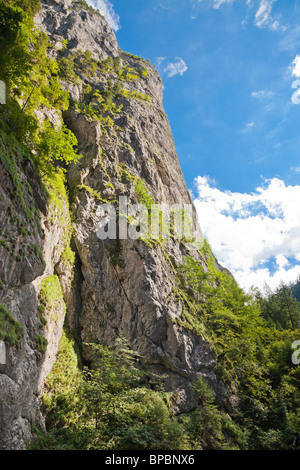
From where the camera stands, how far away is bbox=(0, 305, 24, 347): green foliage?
750 cm

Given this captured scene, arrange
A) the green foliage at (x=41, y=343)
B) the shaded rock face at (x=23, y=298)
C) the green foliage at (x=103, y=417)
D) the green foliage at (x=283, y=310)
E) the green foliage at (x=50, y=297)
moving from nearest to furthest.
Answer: the shaded rock face at (x=23, y=298) < the green foliage at (x=103, y=417) < the green foliage at (x=41, y=343) < the green foliage at (x=50, y=297) < the green foliage at (x=283, y=310)

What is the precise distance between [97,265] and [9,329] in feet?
26.4

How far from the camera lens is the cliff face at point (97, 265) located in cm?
875

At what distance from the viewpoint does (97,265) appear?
1573 centimetres

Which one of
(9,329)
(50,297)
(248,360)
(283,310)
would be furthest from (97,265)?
(283,310)

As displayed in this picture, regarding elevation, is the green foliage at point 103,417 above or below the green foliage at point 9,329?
below

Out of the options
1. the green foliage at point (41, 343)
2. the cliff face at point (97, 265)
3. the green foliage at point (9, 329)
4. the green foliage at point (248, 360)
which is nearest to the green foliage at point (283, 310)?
the green foliage at point (248, 360)

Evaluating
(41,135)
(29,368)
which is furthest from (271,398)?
(41,135)

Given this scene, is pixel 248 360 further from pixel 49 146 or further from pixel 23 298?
pixel 49 146

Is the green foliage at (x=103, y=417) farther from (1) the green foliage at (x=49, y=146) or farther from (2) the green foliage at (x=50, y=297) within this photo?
(1) the green foliage at (x=49, y=146)

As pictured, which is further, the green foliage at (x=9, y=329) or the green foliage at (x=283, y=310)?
the green foliage at (x=283, y=310)

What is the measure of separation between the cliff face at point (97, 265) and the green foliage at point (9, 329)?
30 cm

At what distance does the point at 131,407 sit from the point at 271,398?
10806 mm

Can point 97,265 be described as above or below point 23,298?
above
